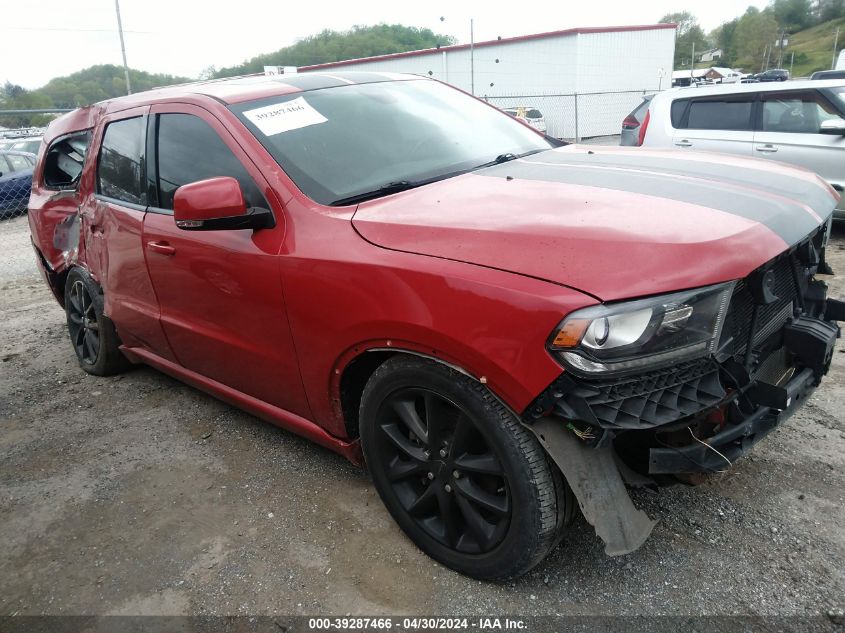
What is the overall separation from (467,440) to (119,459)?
7.12 ft

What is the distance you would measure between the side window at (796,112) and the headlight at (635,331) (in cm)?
591

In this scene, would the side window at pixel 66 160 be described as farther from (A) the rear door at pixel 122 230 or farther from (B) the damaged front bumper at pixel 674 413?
(B) the damaged front bumper at pixel 674 413

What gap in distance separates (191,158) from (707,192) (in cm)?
220

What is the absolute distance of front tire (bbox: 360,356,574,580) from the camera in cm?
193

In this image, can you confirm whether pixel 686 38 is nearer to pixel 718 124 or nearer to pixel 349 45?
pixel 349 45

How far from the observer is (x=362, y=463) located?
2.66 meters

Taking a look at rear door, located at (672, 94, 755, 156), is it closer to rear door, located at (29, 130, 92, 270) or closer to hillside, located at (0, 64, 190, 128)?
rear door, located at (29, 130, 92, 270)

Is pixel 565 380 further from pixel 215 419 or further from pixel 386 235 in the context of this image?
pixel 215 419

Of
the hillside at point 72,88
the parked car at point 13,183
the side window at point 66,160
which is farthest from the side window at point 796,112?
the hillside at point 72,88

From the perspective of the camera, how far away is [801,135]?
6.49 meters

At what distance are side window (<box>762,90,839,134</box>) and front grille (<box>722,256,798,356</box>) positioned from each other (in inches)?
207

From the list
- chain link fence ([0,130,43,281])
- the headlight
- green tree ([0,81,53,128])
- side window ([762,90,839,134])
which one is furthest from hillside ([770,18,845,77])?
the headlight

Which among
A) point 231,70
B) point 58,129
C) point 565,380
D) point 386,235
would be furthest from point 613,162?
point 231,70

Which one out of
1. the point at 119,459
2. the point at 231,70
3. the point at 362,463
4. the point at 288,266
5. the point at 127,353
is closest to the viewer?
the point at 288,266
